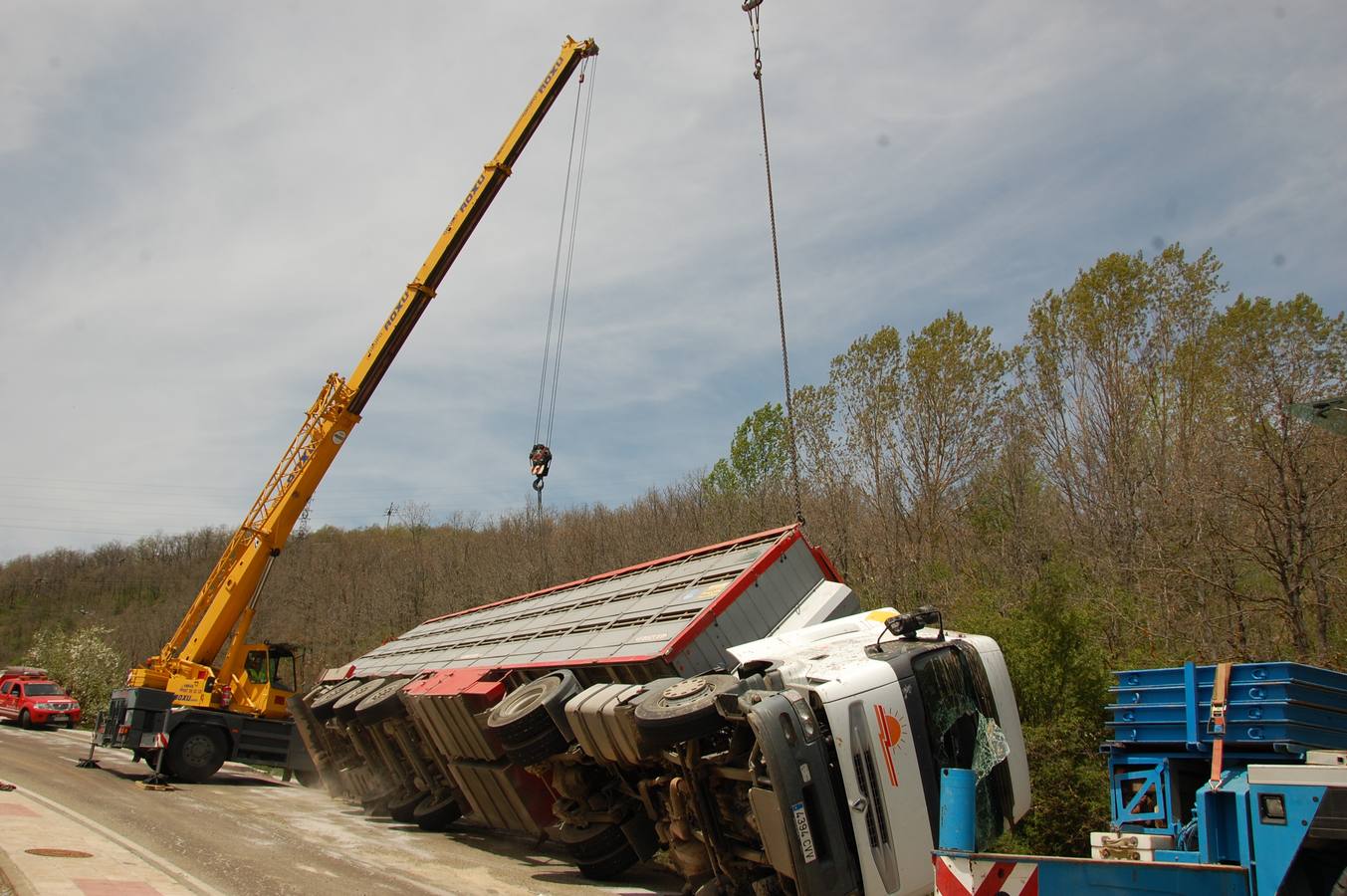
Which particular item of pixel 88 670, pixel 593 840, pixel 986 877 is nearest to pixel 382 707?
pixel 593 840

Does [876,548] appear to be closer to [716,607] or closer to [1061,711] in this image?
[1061,711]

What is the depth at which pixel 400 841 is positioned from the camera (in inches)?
488

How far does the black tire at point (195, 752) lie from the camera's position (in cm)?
1867

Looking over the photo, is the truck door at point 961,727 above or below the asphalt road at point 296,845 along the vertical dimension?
above

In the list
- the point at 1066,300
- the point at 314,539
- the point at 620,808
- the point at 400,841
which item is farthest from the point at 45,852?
the point at 314,539

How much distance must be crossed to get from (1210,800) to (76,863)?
9403mm

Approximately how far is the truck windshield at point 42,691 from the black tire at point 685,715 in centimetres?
3331

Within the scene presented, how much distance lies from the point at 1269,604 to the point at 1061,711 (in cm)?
349

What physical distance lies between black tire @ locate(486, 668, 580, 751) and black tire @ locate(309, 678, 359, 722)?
745 cm

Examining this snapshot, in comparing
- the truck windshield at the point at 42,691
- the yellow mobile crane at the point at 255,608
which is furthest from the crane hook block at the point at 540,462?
the truck windshield at the point at 42,691

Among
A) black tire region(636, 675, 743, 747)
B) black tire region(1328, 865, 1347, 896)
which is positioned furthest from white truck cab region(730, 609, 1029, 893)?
black tire region(1328, 865, 1347, 896)

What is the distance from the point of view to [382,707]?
13172 mm

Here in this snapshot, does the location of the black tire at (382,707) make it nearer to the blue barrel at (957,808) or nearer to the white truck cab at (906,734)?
the white truck cab at (906,734)

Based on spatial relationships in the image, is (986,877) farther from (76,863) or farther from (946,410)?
(946,410)
